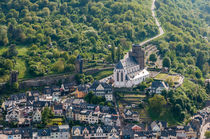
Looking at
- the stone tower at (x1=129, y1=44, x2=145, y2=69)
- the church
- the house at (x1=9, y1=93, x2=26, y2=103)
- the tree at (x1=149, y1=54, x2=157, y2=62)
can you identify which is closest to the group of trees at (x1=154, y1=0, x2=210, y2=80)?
the tree at (x1=149, y1=54, x2=157, y2=62)

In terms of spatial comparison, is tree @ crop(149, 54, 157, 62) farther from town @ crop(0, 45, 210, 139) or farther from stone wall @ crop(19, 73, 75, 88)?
stone wall @ crop(19, 73, 75, 88)

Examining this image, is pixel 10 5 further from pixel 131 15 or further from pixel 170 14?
pixel 170 14

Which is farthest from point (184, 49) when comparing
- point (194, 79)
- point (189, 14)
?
point (189, 14)

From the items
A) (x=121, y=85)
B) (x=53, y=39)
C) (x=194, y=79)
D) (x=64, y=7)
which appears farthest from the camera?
(x=64, y=7)

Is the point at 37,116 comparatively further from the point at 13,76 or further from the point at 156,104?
the point at 156,104

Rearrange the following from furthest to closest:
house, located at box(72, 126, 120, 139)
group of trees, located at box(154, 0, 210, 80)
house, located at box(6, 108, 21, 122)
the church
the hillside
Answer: group of trees, located at box(154, 0, 210, 80), the hillside, the church, house, located at box(6, 108, 21, 122), house, located at box(72, 126, 120, 139)

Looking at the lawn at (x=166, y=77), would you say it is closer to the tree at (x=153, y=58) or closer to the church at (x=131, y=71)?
the church at (x=131, y=71)
